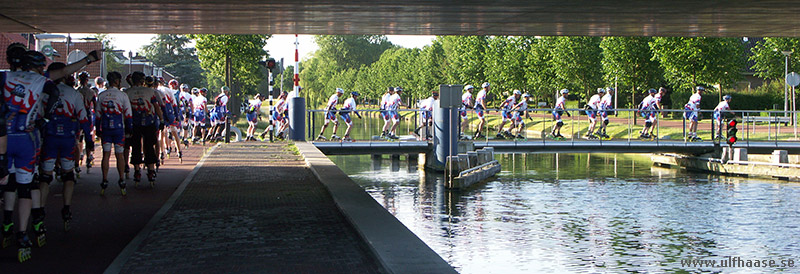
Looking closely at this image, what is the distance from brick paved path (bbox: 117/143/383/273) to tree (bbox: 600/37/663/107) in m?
31.9

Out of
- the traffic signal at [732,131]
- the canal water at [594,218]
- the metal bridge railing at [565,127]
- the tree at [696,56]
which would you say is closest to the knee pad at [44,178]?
the canal water at [594,218]

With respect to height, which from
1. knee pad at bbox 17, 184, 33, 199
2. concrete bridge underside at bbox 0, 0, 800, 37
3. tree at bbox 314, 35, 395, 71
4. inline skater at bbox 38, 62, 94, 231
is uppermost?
tree at bbox 314, 35, 395, 71

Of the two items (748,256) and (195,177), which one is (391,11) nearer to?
(195,177)

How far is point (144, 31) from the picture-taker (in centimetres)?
1931

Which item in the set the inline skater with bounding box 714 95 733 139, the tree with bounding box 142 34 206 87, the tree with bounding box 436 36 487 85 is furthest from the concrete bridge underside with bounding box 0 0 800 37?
the tree with bounding box 142 34 206 87

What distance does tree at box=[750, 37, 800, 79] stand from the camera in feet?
143

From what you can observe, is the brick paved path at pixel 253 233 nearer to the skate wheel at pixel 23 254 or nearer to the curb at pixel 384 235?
the curb at pixel 384 235

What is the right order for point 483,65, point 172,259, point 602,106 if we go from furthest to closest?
point 483,65 → point 602,106 → point 172,259

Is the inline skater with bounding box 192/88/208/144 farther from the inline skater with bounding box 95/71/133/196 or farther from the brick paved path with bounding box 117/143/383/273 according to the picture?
the inline skater with bounding box 95/71/133/196

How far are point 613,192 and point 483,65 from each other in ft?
154

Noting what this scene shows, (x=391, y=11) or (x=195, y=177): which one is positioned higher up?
(x=391, y=11)

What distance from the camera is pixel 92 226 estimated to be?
29.8 feet

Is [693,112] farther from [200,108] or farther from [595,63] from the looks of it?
[595,63]

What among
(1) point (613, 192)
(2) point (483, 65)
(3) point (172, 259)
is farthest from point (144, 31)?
→ (2) point (483, 65)
